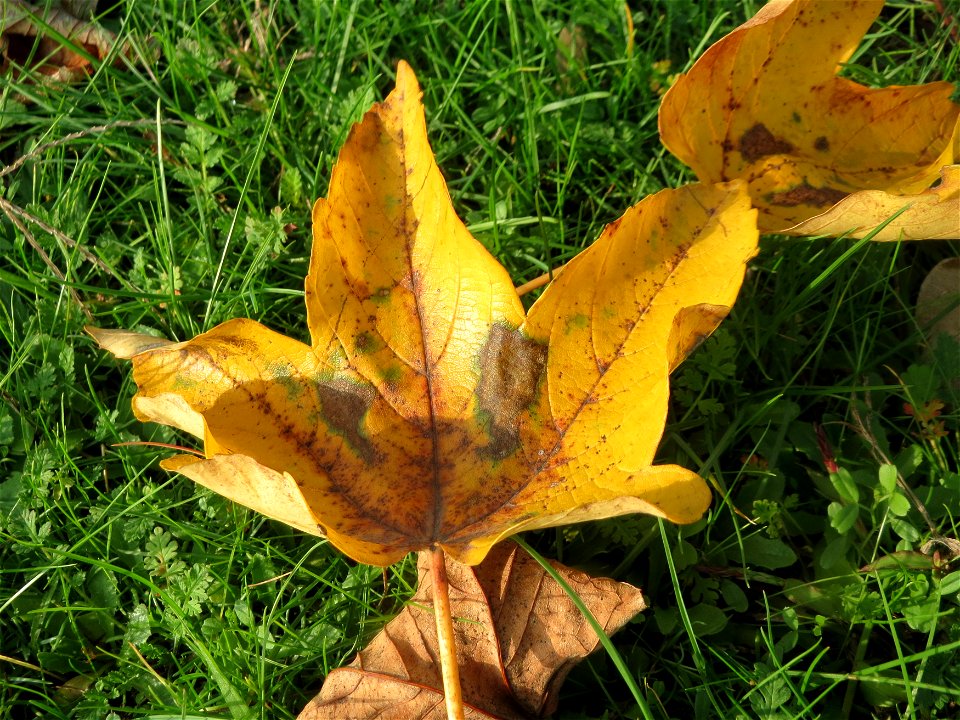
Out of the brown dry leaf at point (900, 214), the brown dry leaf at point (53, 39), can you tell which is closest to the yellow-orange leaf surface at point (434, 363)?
the brown dry leaf at point (900, 214)

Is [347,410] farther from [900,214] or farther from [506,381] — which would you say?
[900,214]

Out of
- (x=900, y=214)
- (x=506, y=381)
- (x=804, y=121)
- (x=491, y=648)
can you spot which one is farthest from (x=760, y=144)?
(x=491, y=648)

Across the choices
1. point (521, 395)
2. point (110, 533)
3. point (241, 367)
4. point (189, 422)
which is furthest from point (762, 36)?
point (110, 533)

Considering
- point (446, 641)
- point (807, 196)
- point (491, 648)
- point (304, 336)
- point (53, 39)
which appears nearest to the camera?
point (446, 641)

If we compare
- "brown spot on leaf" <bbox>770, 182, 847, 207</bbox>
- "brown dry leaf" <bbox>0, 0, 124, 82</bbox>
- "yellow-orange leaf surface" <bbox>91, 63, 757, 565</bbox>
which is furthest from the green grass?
"yellow-orange leaf surface" <bbox>91, 63, 757, 565</bbox>

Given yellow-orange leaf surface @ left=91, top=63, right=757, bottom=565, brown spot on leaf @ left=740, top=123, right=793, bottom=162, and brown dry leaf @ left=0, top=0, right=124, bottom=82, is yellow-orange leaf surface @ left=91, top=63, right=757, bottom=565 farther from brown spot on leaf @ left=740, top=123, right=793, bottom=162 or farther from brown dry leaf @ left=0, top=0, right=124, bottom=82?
brown dry leaf @ left=0, top=0, right=124, bottom=82

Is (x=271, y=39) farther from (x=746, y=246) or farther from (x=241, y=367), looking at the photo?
(x=746, y=246)

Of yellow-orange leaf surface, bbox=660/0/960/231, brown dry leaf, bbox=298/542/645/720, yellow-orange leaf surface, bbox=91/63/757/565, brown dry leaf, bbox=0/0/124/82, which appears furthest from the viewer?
brown dry leaf, bbox=0/0/124/82
